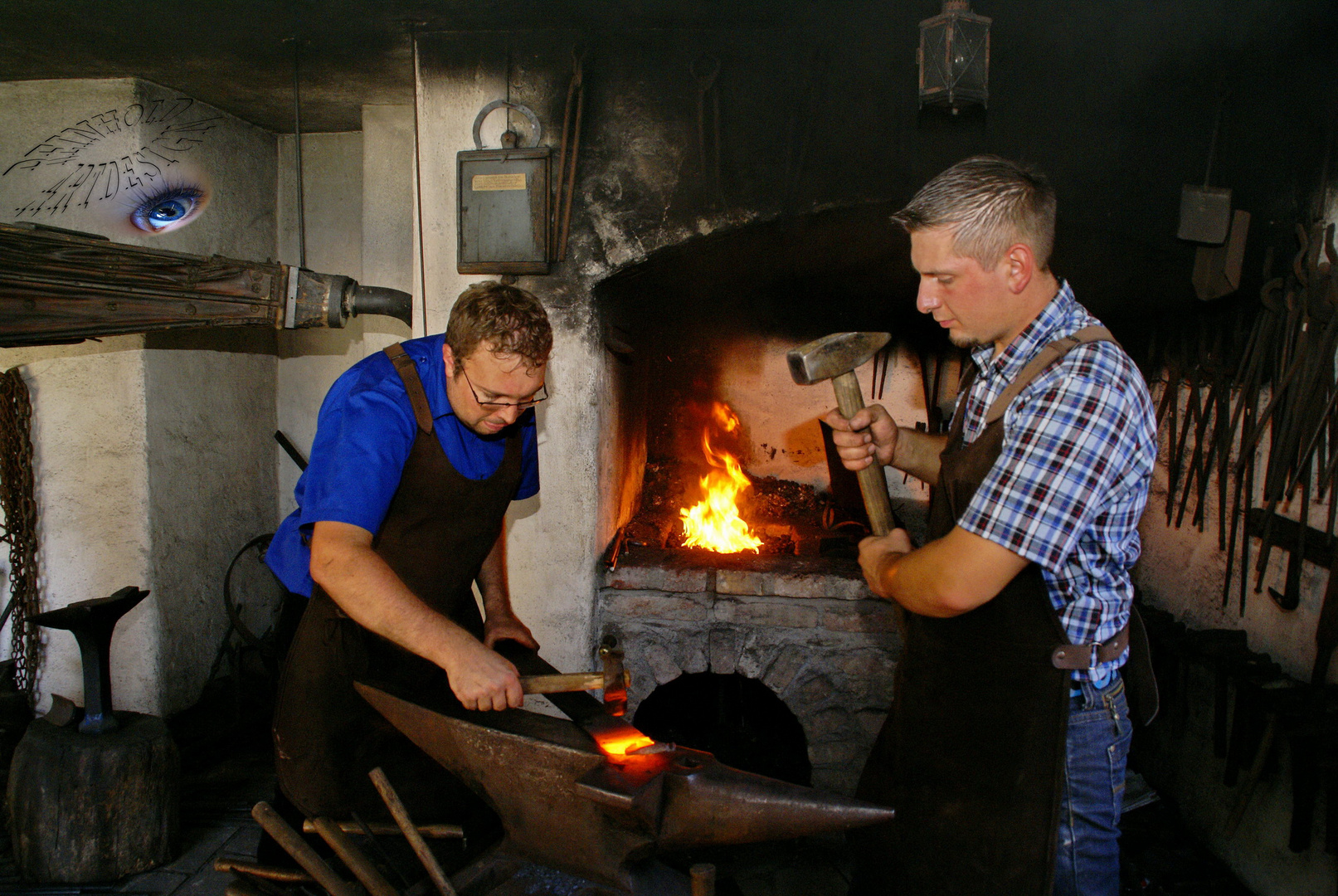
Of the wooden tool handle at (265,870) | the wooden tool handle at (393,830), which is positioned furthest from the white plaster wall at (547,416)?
the wooden tool handle at (265,870)

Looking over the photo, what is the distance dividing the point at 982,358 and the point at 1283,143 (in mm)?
1756

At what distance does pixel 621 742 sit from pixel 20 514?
10.9 ft

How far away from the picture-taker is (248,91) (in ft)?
12.3

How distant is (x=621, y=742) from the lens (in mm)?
1787

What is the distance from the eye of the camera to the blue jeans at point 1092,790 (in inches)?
67.8

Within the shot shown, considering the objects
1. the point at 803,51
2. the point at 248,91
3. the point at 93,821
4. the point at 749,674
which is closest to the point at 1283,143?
the point at 803,51

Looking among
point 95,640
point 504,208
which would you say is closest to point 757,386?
point 504,208

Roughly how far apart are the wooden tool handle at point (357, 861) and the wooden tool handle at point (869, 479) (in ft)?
4.44

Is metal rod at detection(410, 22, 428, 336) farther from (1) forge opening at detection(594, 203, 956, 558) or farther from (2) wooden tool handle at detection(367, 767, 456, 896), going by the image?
(2) wooden tool handle at detection(367, 767, 456, 896)

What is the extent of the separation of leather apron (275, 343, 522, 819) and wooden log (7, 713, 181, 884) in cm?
106

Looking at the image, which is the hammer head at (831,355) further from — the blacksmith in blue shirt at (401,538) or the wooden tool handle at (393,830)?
the wooden tool handle at (393,830)

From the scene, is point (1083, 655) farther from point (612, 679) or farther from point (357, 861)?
point (357, 861)

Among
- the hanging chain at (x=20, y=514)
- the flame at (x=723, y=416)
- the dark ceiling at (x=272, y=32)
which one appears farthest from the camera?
the flame at (x=723, y=416)

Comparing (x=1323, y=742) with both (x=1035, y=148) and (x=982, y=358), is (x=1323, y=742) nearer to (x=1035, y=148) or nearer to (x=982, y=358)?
(x=982, y=358)
